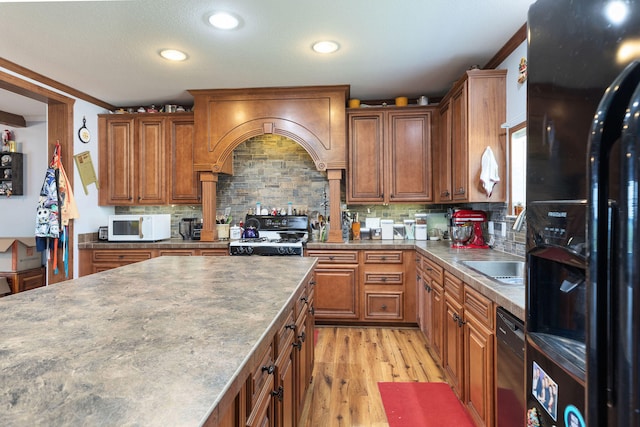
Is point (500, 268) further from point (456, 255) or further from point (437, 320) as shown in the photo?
point (437, 320)

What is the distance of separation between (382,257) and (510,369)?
7.01 ft

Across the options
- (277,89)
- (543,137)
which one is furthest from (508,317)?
Answer: (277,89)

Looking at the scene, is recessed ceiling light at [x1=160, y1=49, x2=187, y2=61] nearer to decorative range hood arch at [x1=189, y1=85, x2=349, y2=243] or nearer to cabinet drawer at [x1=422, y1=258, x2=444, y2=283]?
decorative range hood arch at [x1=189, y1=85, x2=349, y2=243]

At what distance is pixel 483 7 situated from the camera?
2.21m

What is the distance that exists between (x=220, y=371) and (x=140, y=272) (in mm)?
1393

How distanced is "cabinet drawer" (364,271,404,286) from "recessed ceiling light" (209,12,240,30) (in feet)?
8.15

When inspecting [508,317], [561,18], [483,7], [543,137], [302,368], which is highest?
[483,7]

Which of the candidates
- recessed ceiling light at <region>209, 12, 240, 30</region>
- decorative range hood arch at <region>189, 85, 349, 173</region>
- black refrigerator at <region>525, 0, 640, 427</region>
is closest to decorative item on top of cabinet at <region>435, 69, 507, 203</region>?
decorative range hood arch at <region>189, 85, 349, 173</region>

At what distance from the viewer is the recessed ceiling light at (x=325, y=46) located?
8.80ft

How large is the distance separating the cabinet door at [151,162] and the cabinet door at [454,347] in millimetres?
3352

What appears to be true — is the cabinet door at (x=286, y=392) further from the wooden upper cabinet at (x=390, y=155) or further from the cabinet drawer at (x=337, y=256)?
the wooden upper cabinet at (x=390, y=155)

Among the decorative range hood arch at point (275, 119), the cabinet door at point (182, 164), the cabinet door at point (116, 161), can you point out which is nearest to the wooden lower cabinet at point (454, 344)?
the decorative range hood arch at point (275, 119)

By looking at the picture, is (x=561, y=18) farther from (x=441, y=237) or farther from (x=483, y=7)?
(x=441, y=237)

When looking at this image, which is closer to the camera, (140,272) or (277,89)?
(140,272)
